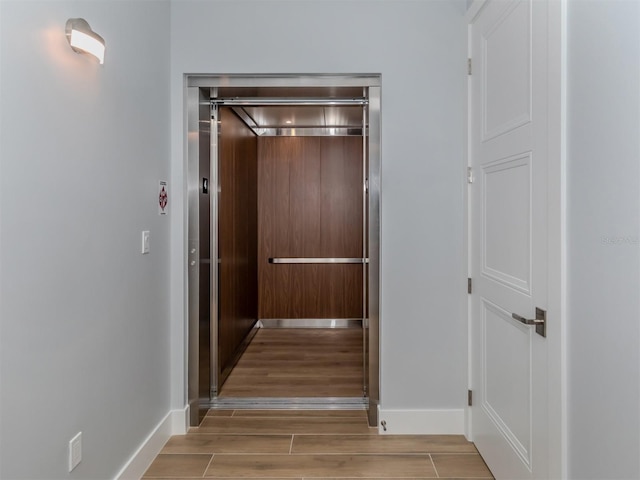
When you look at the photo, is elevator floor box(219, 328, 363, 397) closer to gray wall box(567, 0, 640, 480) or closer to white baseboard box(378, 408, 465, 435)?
white baseboard box(378, 408, 465, 435)

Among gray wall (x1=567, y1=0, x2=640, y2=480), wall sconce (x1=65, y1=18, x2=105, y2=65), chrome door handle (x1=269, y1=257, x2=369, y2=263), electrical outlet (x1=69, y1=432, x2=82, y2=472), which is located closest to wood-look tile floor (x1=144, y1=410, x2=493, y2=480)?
electrical outlet (x1=69, y1=432, x2=82, y2=472)

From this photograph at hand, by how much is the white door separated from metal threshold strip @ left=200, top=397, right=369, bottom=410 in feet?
2.67

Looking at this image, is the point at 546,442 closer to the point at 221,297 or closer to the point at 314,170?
the point at 221,297

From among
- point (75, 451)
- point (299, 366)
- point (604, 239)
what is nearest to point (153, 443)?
point (75, 451)

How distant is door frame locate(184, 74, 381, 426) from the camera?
2.54 m

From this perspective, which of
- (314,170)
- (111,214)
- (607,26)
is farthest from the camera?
(314,170)

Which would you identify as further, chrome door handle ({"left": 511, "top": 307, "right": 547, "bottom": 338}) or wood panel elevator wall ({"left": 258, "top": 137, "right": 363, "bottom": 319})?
wood panel elevator wall ({"left": 258, "top": 137, "right": 363, "bottom": 319})

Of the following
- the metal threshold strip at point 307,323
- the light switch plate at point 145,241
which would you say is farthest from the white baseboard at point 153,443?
the metal threshold strip at point 307,323

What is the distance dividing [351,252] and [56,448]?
3949 mm

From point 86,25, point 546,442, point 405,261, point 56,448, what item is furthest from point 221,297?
point 546,442

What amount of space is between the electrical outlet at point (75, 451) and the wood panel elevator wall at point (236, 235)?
150 centimetres

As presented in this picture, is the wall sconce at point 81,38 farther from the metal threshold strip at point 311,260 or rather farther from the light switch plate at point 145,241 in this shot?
the metal threshold strip at point 311,260

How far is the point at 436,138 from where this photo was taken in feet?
8.18

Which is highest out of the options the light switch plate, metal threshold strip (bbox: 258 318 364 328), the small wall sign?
the small wall sign
